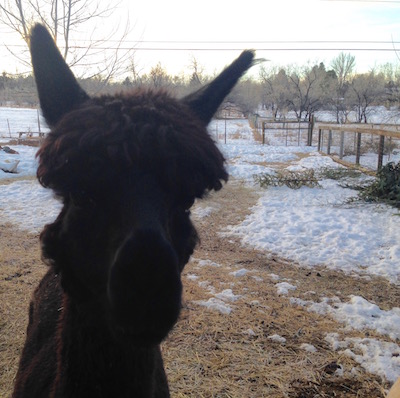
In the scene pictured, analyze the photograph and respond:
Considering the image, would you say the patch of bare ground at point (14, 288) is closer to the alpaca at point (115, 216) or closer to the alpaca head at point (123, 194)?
the alpaca at point (115, 216)

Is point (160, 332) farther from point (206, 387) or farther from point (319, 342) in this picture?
point (319, 342)

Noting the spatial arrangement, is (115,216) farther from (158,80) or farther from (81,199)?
(158,80)

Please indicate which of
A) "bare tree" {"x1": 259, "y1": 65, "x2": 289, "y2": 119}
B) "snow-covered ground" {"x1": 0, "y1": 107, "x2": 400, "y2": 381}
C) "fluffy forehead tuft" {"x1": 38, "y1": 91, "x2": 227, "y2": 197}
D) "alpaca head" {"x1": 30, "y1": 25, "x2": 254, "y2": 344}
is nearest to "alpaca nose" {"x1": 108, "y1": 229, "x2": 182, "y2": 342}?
"alpaca head" {"x1": 30, "y1": 25, "x2": 254, "y2": 344}

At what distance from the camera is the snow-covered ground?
13.6 ft

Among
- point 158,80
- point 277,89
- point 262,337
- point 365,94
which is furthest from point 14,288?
point 277,89

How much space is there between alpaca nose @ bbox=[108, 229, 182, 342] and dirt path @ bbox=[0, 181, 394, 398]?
0.83m

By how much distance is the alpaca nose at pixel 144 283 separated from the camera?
1.19 meters

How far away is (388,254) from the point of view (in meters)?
6.65

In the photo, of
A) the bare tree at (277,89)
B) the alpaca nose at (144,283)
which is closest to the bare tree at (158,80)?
the alpaca nose at (144,283)

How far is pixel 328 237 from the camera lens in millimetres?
7555

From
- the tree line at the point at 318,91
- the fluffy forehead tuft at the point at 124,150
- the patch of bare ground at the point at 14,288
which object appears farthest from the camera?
the tree line at the point at 318,91

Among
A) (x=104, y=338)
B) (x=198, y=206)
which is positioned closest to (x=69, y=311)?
(x=104, y=338)

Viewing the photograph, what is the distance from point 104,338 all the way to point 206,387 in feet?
7.81

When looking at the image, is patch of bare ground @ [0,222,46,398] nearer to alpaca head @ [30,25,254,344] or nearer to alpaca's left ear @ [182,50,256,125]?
alpaca head @ [30,25,254,344]
